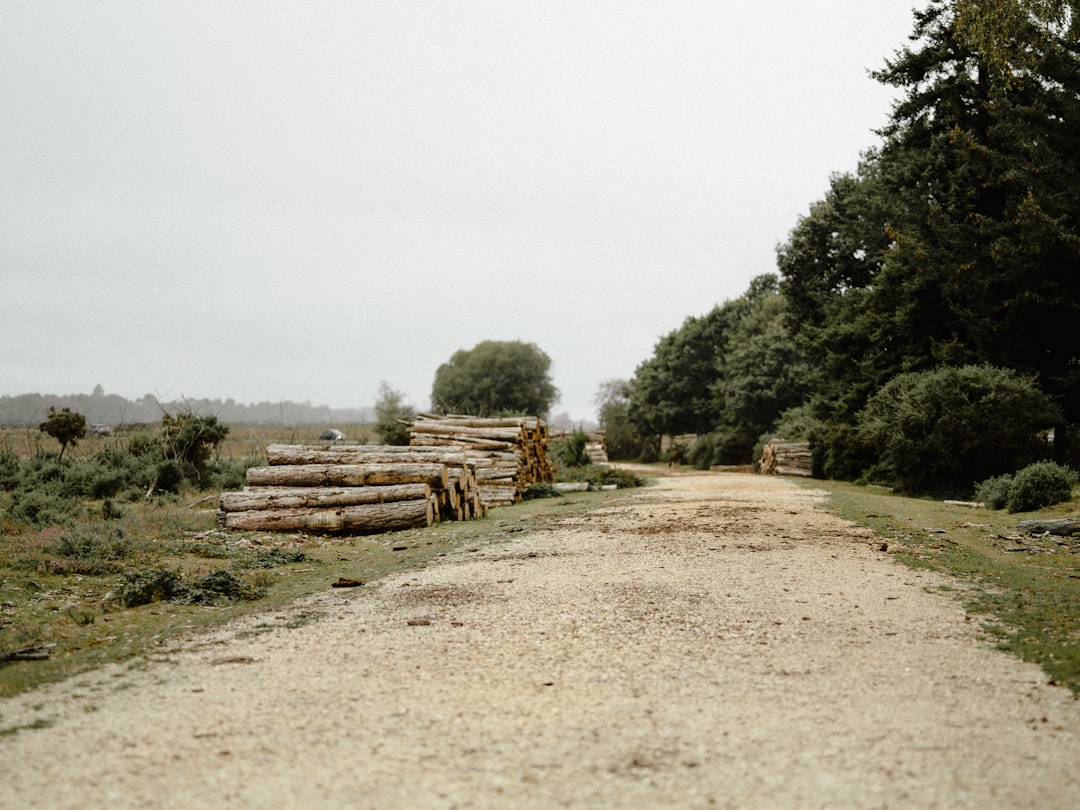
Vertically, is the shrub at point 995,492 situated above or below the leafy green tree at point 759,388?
below

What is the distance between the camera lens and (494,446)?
2111 cm

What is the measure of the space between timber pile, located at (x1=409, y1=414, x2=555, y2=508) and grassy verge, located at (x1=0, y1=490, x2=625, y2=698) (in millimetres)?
3967

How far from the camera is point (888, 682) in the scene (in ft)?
16.6

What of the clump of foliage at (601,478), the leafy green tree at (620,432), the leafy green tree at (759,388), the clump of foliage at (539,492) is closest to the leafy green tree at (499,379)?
the leafy green tree at (620,432)

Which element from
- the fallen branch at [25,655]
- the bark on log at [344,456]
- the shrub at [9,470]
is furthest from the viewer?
the shrub at [9,470]

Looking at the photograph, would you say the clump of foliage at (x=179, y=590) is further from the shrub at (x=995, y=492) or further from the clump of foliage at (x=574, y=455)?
the clump of foliage at (x=574, y=455)

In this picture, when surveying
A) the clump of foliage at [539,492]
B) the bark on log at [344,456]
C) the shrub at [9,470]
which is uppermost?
the bark on log at [344,456]

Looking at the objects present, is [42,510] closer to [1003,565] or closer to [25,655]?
[25,655]

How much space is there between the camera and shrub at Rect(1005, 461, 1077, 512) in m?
15.2

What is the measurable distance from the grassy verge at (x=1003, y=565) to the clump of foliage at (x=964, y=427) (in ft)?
7.87

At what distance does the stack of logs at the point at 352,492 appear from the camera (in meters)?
14.0

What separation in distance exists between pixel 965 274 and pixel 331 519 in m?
18.4

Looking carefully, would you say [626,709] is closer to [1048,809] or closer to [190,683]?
[1048,809]

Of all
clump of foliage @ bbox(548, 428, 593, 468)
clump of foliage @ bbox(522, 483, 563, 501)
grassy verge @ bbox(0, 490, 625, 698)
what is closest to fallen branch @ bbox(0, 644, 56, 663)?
grassy verge @ bbox(0, 490, 625, 698)
